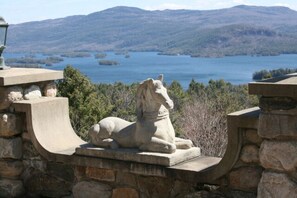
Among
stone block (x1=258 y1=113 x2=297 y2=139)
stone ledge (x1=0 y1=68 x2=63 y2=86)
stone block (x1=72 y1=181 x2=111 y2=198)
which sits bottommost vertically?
stone block (x1=72 y1=181 x2=111 y2=198)

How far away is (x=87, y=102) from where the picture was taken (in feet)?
76.3

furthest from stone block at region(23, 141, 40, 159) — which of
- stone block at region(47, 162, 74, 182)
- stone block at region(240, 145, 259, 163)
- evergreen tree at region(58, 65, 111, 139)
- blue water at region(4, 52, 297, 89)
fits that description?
blue water at region(4, 52, 297, 89)

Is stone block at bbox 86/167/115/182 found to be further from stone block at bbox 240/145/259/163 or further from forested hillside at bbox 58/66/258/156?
forested hillside at bbox 58/66/258/156

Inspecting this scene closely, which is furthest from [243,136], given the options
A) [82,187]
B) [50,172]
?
[50,172]

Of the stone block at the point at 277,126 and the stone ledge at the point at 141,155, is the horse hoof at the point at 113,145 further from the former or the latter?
the stone block at the point at 277,126

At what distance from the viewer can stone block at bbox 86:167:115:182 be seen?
4.98 m

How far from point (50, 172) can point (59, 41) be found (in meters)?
181

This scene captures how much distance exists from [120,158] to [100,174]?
369mm

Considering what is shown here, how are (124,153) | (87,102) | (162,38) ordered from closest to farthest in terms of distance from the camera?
(124,153) < (87,102) < (162,38)

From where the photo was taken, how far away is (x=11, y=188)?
560cm

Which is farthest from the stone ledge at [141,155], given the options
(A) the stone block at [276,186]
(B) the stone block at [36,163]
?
(A) the stone block at [276,186]

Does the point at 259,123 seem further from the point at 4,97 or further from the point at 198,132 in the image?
the point at 198,132

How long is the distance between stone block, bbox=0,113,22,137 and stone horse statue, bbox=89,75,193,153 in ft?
3.88

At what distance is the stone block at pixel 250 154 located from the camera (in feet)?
13.5
